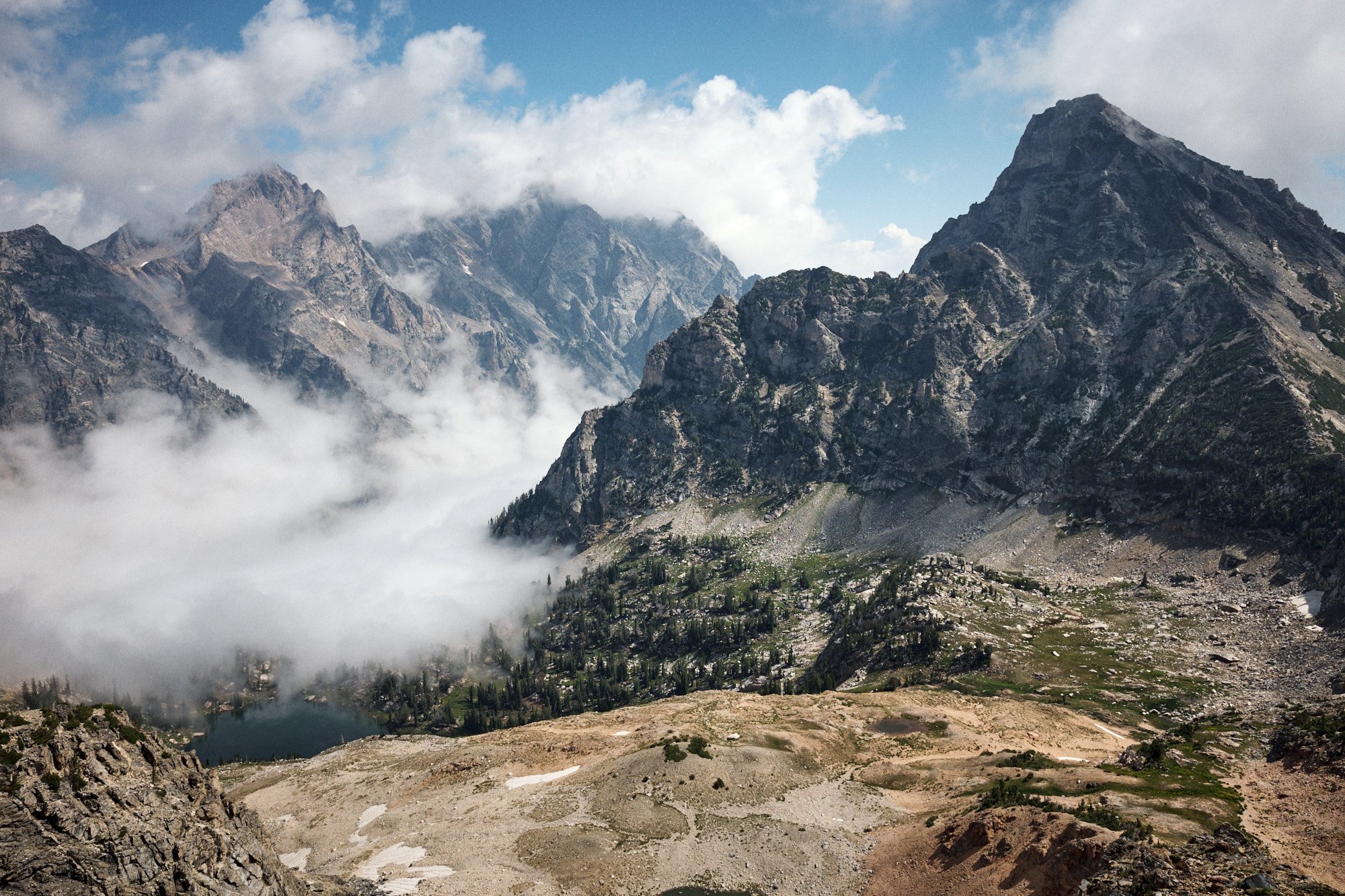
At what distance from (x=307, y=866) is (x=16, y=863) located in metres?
42.0

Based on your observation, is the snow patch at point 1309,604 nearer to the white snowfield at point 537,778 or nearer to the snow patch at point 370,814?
the white snowfield at point 537,778

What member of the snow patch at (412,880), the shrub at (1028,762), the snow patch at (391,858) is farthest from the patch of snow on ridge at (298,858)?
the shrub at (1028,762)

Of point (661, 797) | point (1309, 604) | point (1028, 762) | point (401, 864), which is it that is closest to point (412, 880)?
point (401, 864)

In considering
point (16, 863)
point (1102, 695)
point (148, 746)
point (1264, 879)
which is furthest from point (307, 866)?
point (1102, 695)

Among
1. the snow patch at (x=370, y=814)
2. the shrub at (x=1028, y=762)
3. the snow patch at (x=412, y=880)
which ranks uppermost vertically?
the snow patch at (x=412, y=880)

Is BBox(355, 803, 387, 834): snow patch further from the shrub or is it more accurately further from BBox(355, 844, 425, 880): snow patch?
→ the shrub

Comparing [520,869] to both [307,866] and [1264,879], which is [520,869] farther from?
[1264,879]

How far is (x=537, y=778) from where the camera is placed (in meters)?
86.1

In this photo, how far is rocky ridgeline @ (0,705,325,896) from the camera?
37.6 meters

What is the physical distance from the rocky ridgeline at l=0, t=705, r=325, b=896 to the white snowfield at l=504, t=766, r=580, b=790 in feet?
119

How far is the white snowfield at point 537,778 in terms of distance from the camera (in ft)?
277

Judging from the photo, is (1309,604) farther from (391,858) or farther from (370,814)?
(370,814)

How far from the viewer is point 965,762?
77562 mm

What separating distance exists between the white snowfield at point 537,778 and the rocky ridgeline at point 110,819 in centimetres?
3625
